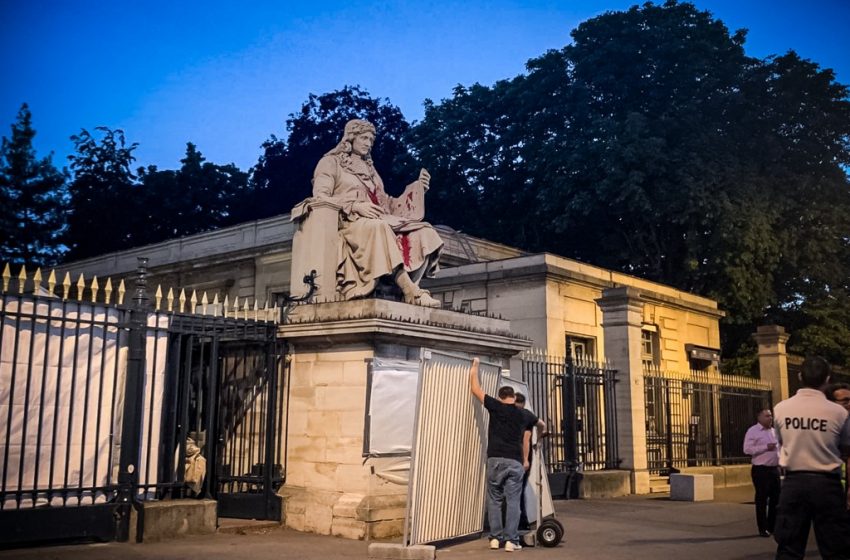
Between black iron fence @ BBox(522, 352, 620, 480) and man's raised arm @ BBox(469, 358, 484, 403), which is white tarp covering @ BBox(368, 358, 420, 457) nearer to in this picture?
man's raised arm @ BBox(469, 358, 484, 403)

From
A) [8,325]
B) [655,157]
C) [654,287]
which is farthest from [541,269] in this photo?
[8,325]

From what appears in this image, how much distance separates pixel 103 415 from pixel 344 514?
2650mm

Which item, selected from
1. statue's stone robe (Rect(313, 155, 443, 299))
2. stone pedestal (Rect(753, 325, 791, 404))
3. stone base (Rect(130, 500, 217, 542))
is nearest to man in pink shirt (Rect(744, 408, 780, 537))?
statue's stone robe (Rect(313, 155, 443, 299))

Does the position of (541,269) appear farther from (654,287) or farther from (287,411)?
(287,411)

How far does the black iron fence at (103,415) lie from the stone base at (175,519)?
0.26 ft

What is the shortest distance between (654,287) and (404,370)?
16005mm

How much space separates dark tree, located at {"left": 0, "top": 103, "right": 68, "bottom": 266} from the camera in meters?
39.6

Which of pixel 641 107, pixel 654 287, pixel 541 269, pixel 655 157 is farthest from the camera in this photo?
pixel 641 107

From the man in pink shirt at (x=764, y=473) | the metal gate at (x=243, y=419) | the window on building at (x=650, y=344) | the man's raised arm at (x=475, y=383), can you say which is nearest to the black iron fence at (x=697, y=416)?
the window on building at (x=650, y=344)

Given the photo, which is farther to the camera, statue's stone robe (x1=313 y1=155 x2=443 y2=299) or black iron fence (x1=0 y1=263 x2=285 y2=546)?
statue's stone robe (x1=313 y1=155 x2=443 y2=299)

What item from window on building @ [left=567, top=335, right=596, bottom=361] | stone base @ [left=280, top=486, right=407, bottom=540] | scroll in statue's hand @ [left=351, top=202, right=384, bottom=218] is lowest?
stone base @ [left=280, top=486, right=407, bottom=540]

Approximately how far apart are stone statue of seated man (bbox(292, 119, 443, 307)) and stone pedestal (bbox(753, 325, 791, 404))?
1361cm

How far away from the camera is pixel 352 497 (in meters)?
8.77

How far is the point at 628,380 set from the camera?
49.7ft
